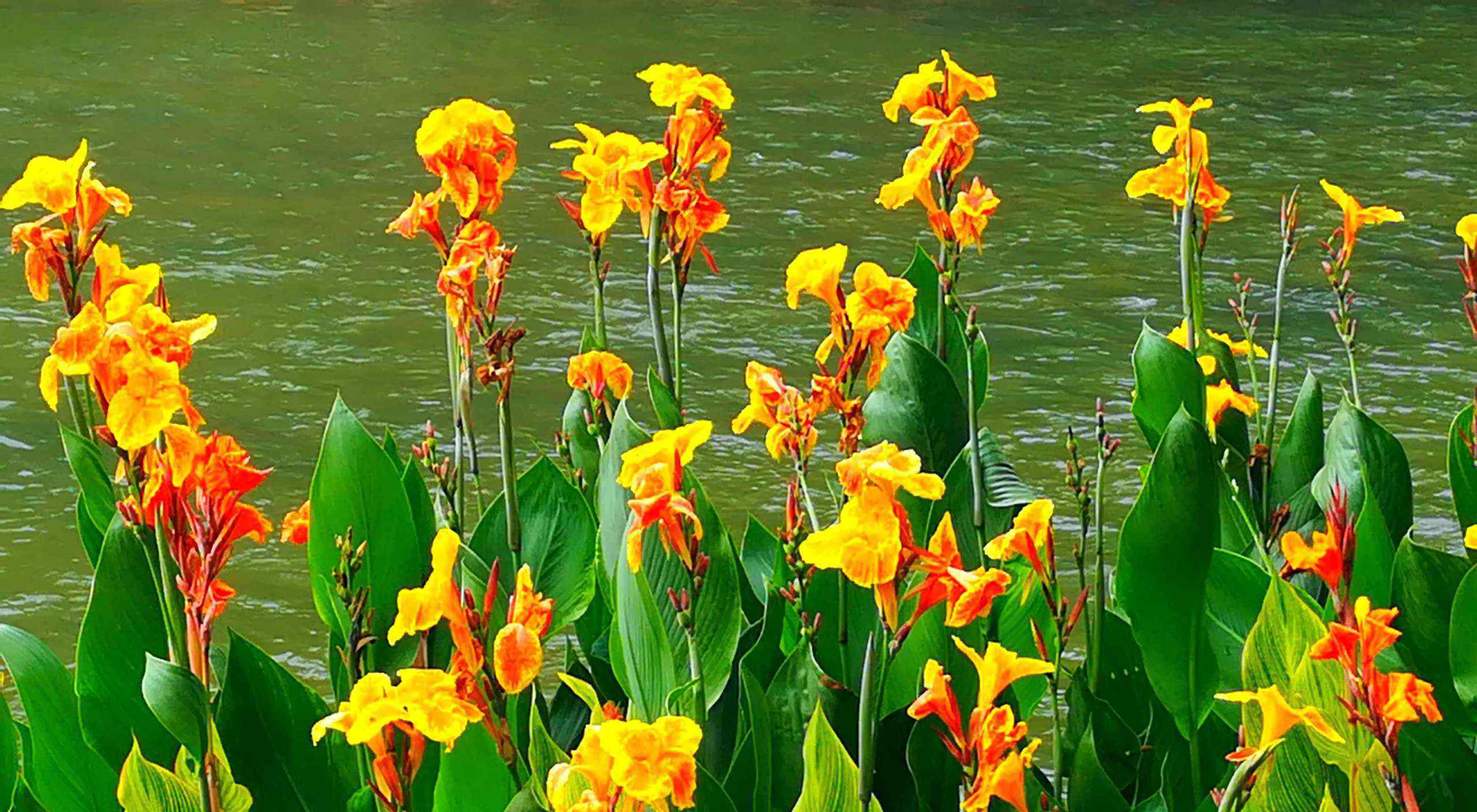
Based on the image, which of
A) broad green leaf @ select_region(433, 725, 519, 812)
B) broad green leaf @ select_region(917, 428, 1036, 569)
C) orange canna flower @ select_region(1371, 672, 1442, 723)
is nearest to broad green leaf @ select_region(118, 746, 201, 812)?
broad green leaf @ select_region(433, 725, 519, 812)

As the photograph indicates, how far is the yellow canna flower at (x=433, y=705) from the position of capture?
3.07 ft

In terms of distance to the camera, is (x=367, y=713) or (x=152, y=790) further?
(x=152, y=790)

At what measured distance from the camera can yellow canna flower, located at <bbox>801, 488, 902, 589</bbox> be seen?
0.94 m

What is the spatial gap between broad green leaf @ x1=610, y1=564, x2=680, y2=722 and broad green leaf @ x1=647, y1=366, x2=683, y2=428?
310 mm

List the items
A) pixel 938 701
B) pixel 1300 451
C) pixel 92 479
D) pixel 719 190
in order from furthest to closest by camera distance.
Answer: pixel 719 190 < pixel 1300 451 < pixel 92 479 < pixel 938 701

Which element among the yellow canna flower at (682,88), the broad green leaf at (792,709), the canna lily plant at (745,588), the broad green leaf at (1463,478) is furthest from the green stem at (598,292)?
the broad green leaf at (1463,478)

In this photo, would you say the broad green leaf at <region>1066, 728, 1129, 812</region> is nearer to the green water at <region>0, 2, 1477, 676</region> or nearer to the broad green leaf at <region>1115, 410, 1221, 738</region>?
the broad green leaf at <region>1115, 410, 1221, 738</region>

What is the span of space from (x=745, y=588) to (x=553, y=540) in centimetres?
18

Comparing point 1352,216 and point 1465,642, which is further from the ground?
point 1352,216

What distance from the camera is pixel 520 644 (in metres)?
0.99

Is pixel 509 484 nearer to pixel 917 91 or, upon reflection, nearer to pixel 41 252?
pixel 41 252

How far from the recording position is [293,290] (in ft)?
11.8

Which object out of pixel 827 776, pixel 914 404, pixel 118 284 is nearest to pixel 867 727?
pixel 827 776

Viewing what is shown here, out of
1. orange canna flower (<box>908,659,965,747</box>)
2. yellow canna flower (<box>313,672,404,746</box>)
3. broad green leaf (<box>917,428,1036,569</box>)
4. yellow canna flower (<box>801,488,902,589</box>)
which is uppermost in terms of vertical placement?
yellow canna flower (<box>801,488,902,589</box>)
